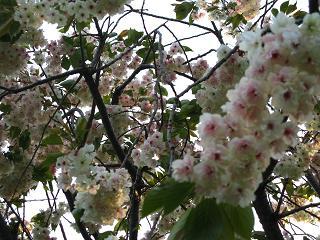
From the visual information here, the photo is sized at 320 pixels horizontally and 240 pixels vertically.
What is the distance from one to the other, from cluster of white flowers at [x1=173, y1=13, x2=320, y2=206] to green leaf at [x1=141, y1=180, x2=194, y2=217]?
5 centimetres

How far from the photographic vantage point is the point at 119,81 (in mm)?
6535

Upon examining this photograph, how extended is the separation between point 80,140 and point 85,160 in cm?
25

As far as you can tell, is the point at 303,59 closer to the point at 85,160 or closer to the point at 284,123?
the point at 284,123

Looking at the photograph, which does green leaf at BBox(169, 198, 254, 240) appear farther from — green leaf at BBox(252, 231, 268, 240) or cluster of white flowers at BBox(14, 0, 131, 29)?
cluster of white flowers at BBox(14, 0, 131, 29)

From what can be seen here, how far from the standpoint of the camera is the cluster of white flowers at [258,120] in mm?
1410

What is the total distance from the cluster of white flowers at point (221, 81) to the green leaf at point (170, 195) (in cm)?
112

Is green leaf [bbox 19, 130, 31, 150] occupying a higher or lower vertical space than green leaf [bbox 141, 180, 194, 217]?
higher

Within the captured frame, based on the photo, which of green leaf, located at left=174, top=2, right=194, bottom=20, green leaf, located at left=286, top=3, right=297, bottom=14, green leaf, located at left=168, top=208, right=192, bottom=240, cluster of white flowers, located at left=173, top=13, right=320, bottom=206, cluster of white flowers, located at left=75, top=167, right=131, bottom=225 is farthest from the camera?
green leaf, located at left=174, top=2, right=194, bottom=20

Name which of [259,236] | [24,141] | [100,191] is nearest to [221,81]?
[100,191]

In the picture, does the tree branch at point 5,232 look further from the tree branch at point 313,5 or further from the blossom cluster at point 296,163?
the tree branch at point 313,5

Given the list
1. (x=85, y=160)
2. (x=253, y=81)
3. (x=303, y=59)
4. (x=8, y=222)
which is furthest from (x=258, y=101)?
(x=8, y=222)

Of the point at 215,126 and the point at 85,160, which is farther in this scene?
the point at 85,160

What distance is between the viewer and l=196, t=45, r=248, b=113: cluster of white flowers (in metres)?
2.54

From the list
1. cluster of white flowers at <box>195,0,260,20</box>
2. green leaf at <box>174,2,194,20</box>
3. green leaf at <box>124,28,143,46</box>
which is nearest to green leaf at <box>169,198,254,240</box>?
green leaf at <box>174,2,194,20</box>
